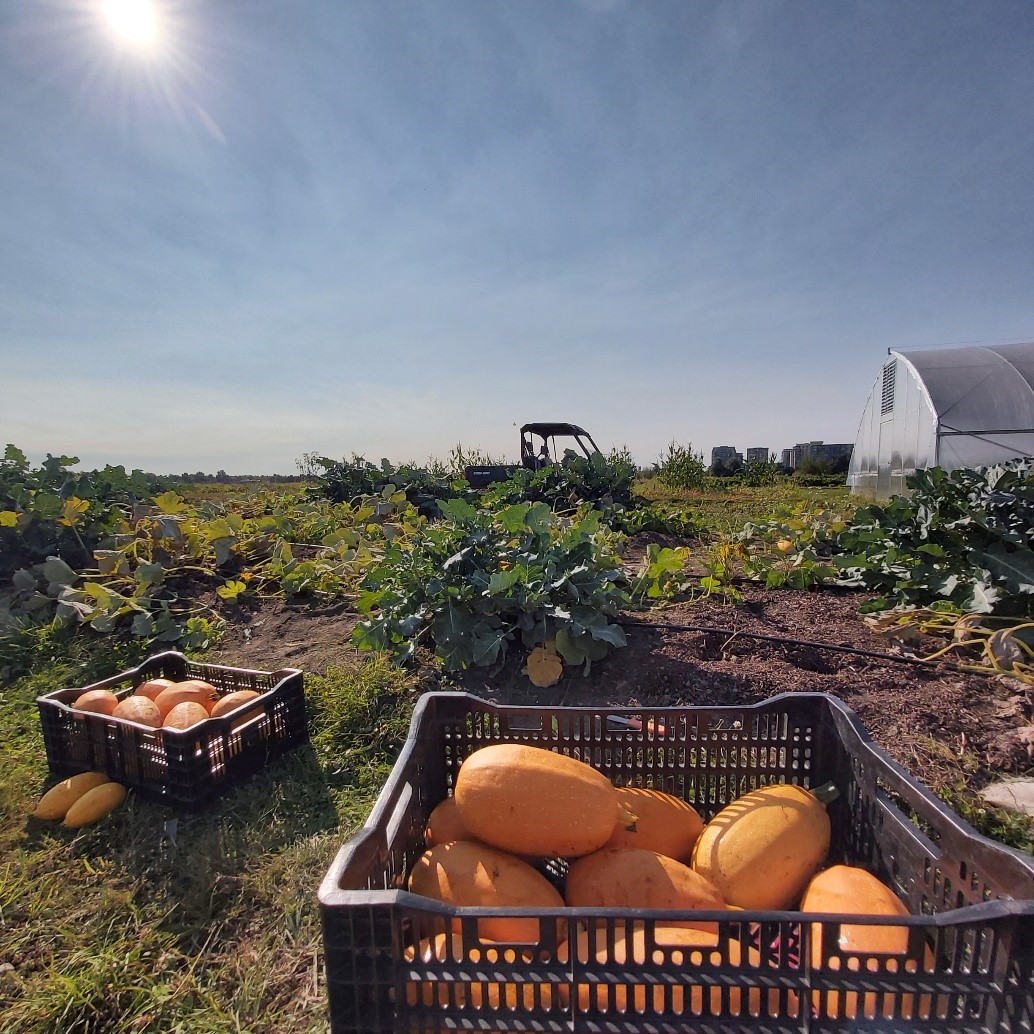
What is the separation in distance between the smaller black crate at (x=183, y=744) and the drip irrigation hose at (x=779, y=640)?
1.91m

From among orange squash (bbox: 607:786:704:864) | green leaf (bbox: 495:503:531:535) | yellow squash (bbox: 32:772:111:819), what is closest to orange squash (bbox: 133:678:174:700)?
yellow squash (bbox: 32:772:111:819)

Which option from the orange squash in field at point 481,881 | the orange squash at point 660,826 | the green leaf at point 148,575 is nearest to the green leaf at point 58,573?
the green leaf at point 148,575

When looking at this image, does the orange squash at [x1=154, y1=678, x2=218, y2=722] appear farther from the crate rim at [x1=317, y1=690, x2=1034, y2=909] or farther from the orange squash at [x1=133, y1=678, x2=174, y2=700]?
the crate rim at [x1=317, y1=690, x2=1034, y2=909]

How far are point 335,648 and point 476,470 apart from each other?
9594mm

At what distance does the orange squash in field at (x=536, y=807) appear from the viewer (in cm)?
127

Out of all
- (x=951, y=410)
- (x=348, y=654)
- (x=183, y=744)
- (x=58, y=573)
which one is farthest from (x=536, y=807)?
(x=951, y=410)

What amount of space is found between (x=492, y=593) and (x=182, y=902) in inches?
66.0

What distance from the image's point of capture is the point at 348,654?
11.6ft

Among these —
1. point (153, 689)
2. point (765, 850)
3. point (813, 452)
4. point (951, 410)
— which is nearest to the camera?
point (765, 850)

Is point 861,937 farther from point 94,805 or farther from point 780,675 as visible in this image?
point 94,805

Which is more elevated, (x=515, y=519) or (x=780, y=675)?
(x=515, y=519)

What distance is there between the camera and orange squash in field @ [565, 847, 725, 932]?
1173 mm

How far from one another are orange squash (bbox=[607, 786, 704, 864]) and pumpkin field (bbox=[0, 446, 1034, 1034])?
0.81m

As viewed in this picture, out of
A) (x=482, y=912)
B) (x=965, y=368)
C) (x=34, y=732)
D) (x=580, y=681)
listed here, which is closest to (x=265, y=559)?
(x=34, y=732)
